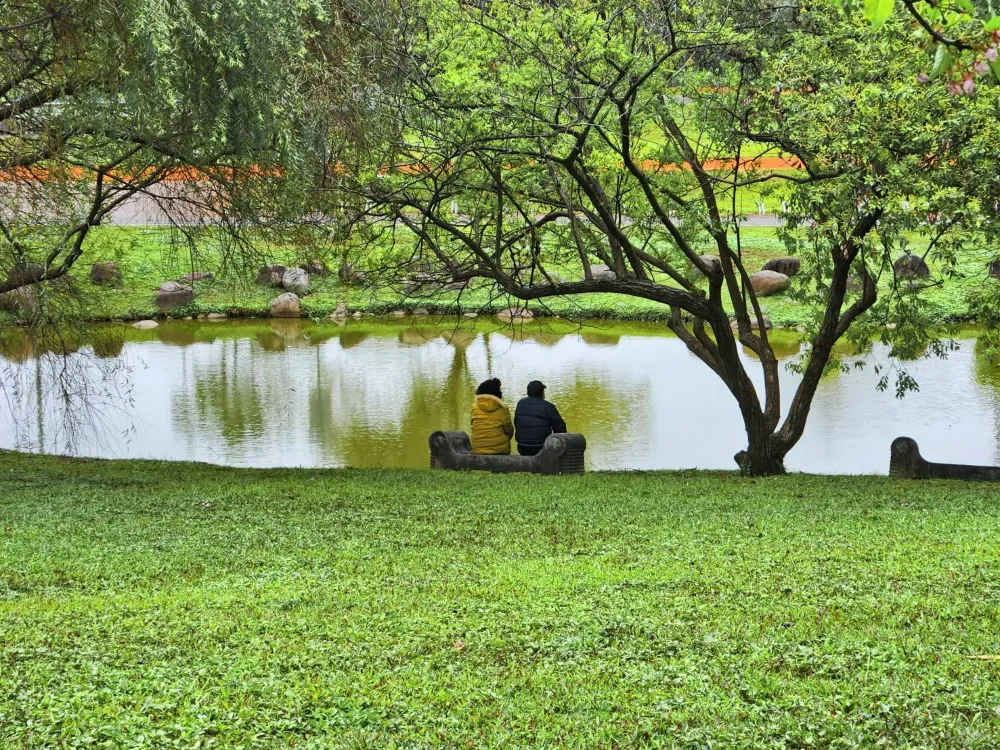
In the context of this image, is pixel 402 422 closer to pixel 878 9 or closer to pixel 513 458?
pixel 513 458

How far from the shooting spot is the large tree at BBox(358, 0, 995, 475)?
9.34m

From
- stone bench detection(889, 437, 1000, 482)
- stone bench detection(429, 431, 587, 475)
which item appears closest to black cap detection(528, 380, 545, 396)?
stone bench detection(429, 431, 587, 475)

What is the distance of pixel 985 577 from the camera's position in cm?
562

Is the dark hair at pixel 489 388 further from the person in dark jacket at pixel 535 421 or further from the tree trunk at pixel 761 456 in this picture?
the tree trunk at pixel 761 456

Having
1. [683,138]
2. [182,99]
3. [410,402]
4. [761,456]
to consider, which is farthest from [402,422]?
[182,99]

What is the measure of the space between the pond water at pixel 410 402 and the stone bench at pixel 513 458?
2.62 meters

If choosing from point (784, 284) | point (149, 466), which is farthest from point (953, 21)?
point (784, 284)

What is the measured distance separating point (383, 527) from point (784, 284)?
24355mm

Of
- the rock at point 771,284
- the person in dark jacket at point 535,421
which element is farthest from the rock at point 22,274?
the rock at point 771,284

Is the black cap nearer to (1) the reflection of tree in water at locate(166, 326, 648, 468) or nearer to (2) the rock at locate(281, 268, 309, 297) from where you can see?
(1) the reflection of tree in water at locate(166, 326, 648, 468)

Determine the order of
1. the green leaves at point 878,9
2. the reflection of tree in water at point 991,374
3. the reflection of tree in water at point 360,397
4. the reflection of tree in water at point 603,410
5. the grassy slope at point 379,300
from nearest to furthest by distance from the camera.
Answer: the green leaves at point 878,9, the reflection of tree in water at point 603,410, the reflection of tree in water at point 360,397, the reflection of tree in water at point 991,374, the grassy slope at point 379,300

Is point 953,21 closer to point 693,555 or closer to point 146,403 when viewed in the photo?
point 693,555

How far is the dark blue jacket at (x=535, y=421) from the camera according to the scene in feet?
38.1

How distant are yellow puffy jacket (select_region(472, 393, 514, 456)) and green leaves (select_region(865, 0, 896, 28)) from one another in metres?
9.40
